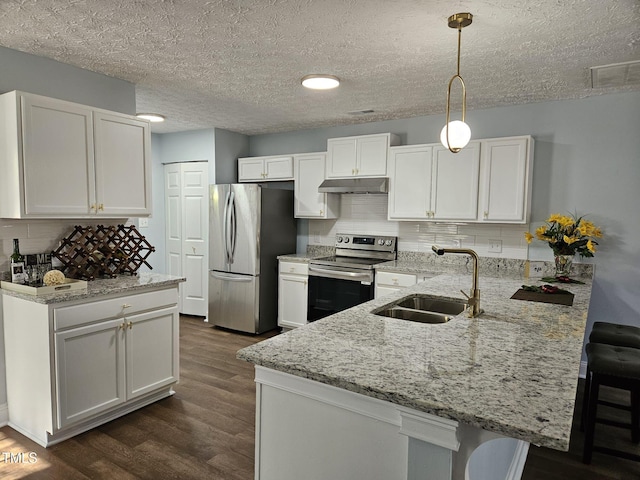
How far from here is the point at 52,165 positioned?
257cm

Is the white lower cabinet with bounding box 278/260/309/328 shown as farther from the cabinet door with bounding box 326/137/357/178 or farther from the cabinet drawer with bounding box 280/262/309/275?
the cabinet door with bounding box 326/137/357/178

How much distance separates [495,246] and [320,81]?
7.36 ft

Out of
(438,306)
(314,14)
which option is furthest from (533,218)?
(314,14)

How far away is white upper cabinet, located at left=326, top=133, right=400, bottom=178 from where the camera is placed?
422 centimetres

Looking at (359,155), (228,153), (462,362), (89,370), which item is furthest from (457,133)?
(228,153)

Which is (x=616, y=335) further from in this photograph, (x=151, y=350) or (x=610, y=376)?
(x=151, y=350)

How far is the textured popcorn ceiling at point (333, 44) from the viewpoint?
2021 millimetres

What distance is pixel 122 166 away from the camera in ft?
9.69

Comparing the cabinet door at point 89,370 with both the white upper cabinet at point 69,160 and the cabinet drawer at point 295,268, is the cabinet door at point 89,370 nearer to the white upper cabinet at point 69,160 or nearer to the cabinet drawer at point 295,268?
the white upper cabinet at point 69,160

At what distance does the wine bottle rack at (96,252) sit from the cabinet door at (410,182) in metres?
2.32

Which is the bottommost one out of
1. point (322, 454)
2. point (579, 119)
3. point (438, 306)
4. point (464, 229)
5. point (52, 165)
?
point (322, 454)

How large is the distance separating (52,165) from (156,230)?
121 inches

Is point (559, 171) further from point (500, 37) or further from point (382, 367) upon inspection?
point (382, 367)

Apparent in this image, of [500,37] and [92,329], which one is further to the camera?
[92,329]
